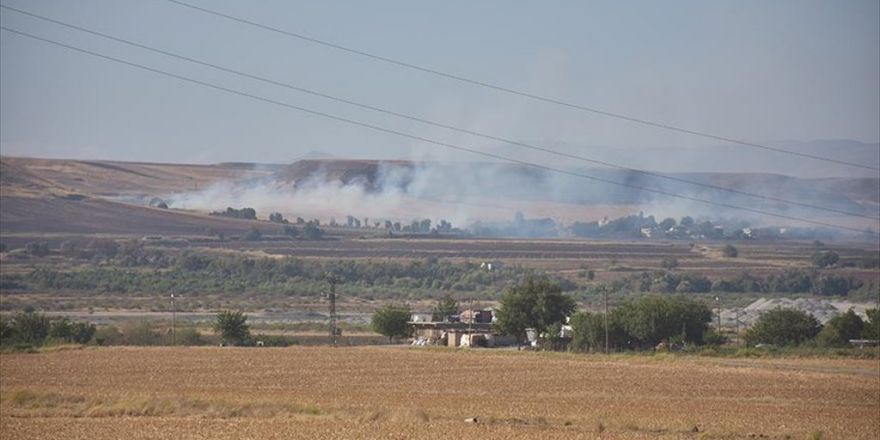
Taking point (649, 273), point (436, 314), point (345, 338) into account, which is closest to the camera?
point (345, 338)

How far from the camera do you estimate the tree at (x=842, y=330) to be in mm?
76500

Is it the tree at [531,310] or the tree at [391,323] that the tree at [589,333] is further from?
the tree at [391,323]

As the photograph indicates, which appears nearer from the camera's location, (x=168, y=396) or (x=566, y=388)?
(x=168, y=396)

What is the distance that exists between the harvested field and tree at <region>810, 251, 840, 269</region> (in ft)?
385

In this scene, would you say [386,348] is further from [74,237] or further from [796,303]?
[74,237]

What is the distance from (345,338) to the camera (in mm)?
87875

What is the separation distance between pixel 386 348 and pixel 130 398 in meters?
37.0

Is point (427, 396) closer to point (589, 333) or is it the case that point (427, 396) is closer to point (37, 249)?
point (589, 333)

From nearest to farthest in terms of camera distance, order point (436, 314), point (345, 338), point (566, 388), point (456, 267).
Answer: point (566, 388) → point (345, 338) → point (436, 314) → point (456, 267)

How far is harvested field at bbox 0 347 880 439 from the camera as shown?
106 feet

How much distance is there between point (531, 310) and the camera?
8281 cm

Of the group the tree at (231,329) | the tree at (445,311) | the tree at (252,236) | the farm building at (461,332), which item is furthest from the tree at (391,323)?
the tree at (252,236)

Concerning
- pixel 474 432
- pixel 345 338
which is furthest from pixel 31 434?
pixel 345 338

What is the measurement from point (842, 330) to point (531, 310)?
17882mm
